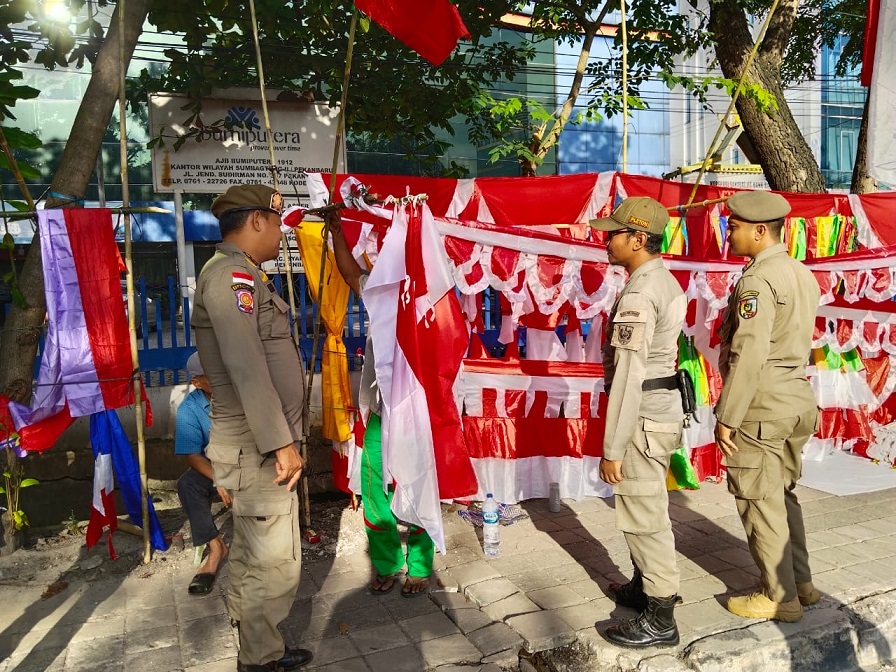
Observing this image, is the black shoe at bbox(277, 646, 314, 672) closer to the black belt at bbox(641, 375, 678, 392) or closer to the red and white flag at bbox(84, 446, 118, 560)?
the red and white flag at bbox(84, 446, 118, 560)

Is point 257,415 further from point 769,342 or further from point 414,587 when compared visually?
point 769,342

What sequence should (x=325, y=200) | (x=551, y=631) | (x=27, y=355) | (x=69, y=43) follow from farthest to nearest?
(x=69, y=43)
(x=27, y=355)
(x=325, y=200)
(x=551, y=631)

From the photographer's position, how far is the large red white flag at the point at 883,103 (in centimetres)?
399

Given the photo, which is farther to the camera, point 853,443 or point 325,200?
point 853,443

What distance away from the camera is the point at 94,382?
3957 millimetres

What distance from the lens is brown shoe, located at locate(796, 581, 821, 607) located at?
3.44 metres

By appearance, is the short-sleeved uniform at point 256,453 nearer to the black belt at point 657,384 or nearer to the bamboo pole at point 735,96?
the black belt at point 657,384

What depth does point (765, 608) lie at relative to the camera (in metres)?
3.32

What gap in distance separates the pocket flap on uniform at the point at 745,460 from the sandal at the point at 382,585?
1.84 metres

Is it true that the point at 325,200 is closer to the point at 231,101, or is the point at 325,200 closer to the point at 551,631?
the point at 551,631

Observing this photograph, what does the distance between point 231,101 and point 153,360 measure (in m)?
3.29

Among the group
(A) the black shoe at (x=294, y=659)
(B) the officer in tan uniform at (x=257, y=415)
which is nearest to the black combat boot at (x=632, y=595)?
(A) the black shoe at (x=294, y=659)

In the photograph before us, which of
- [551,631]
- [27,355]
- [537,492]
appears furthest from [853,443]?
[27,355]

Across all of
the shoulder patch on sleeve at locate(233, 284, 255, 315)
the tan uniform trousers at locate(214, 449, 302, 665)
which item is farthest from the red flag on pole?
the tan uniform trousers at locate(214, 449, 302, 665)
